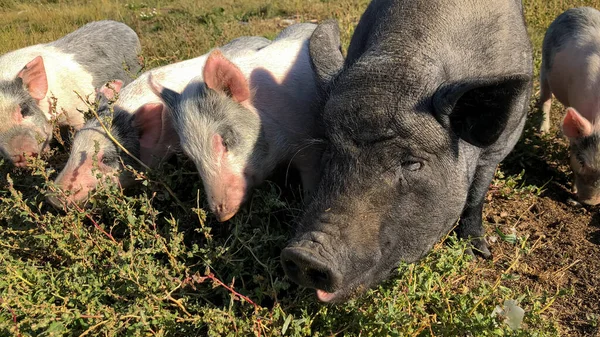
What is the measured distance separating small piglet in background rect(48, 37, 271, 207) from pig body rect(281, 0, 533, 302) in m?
1.49

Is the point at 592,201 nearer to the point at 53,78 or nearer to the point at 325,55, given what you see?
the point at 325,55

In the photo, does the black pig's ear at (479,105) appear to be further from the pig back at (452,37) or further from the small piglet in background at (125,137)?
the small piglet in background at (125,137)

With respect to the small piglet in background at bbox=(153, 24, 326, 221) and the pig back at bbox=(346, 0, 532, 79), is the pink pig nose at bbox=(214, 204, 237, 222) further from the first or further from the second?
the pig back at bbox=(346, 0, 532, 79)

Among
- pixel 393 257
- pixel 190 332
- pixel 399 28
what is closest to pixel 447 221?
pixel 393 257

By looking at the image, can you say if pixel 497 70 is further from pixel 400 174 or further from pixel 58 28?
pixel 58 28

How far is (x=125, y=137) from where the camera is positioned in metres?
3.96

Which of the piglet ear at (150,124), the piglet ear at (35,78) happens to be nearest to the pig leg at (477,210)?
the piglet ear at (150,124)

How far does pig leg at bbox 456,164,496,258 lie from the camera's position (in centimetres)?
362

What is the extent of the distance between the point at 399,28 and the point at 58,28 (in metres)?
7.91

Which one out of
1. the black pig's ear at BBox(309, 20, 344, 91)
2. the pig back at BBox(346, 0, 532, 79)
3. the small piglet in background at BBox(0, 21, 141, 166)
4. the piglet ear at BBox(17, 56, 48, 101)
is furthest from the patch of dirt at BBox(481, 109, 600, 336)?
the piglet ear at BBox(17, 56, 48, 101)

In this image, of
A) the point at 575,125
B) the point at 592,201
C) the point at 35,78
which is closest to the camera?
the point at 575,125

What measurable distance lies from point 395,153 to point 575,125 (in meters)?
2.43

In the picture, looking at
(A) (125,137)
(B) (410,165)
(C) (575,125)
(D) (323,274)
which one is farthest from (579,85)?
(A) (125,137)

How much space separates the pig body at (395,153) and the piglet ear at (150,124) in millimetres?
1465
